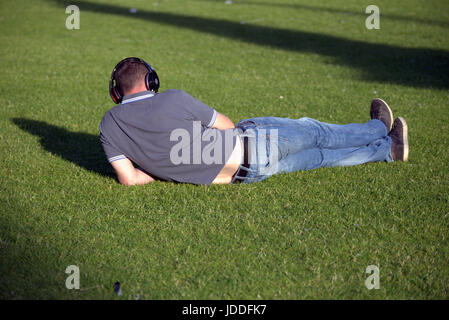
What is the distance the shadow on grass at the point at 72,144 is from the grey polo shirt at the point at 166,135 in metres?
0.88

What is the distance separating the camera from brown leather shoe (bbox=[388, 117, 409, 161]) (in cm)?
486

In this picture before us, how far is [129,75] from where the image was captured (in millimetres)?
3848

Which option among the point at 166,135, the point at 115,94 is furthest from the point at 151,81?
the point at 166,135

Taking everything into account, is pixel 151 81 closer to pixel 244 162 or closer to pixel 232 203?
pixel 244 162

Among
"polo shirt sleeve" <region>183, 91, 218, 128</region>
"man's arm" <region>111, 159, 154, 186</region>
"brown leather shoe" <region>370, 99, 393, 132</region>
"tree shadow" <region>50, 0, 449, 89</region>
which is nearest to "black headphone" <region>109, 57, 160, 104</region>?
"polo shirt sleeve" <region>183, 91, 218, 128</region>

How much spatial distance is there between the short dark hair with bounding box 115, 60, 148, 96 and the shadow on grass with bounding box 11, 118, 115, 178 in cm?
124

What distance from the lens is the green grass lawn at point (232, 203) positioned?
10.4 ft

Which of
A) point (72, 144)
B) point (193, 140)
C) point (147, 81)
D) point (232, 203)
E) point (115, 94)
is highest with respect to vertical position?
point (147, 81)

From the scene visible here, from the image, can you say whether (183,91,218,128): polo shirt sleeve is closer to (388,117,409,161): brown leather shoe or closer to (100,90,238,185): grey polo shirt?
(100,90,238,185): grey polo shirt

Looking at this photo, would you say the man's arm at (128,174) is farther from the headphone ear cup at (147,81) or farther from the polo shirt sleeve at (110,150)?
the headphone ear cup at (147,81)

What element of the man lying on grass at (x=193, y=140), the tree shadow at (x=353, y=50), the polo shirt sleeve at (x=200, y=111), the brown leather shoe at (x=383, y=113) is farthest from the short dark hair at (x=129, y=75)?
the tree shadow at (x=353, y=50)

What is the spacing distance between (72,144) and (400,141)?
12.8ft

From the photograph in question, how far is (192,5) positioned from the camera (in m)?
16.7

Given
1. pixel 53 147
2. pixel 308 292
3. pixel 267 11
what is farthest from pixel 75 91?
pixel 267 11
